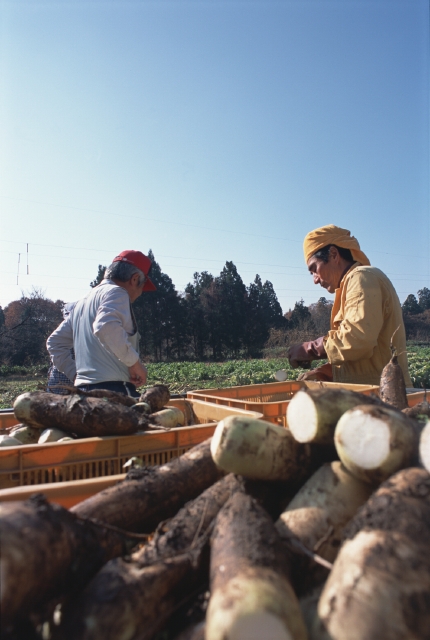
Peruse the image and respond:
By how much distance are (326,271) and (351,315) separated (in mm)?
738

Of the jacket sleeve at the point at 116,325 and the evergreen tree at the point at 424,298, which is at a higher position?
the evergreen tree at the point at 424,298

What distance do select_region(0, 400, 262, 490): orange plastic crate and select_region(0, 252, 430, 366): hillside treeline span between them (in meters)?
39.1

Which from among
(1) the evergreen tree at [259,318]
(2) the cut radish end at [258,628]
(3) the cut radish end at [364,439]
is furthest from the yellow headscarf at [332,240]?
(1) the evergreen tree at [259,318]

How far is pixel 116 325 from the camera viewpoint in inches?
160

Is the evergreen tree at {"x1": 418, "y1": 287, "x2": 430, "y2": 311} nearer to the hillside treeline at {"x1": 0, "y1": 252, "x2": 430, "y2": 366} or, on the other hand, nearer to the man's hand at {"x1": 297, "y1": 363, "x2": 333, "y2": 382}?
the hillside treeline at {"x1": 0, "y1": 252, "x2": 430, "y2": 366}

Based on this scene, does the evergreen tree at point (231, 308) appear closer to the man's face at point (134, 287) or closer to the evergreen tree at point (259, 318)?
the evergreen tree at point (259, 318)

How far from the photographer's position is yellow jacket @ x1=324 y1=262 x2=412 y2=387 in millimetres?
3934

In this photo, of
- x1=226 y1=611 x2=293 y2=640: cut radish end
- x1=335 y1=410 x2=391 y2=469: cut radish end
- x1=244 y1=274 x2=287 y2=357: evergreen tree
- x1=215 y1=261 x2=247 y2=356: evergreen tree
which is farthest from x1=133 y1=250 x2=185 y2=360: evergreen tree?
x1=226 y1=611 x2=293 y2=640: cut radish end

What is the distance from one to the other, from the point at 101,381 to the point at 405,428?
3.25 m

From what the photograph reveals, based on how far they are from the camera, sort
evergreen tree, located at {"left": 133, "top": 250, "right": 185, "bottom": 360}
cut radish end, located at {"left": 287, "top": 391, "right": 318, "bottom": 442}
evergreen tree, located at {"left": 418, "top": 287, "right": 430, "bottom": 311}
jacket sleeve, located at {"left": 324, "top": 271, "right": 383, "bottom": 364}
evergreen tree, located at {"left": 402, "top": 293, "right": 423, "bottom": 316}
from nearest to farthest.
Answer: cut radish end, located at {"left": 287, "top": 391, "right": 318, "bottom": 442}, jacket sleeve, located at {"left": 324, "top": 271, "right": 383, "bottom": 364}, evergreen tree, located at {"left": 133, "top": 250, "right": 185, "bottom": 360}, evergreen tree, located at {"left": 402, "top": 293, "right": 423, "bottom": 316}, evergreen tree, located at {"left": 418, "top": 287, "right": 430, "bottom": 311}

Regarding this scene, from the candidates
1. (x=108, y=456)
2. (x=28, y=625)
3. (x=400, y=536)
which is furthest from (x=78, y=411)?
(x=400, y=536)

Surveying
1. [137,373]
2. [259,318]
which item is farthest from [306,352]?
[259,318]

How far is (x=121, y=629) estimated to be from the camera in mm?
1153

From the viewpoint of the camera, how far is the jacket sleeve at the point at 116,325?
4.06m
